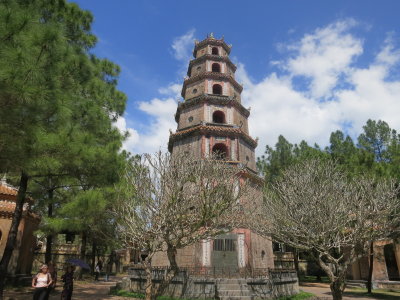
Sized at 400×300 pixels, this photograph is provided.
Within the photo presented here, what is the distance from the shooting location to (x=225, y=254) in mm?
18297

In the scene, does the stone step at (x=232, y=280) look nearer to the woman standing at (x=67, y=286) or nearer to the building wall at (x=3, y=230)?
the woman standing at (x=67, y=286)

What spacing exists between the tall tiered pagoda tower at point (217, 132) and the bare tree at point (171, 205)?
523cm

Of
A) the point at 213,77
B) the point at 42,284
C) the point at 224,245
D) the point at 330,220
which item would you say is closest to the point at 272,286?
the point at 224,245

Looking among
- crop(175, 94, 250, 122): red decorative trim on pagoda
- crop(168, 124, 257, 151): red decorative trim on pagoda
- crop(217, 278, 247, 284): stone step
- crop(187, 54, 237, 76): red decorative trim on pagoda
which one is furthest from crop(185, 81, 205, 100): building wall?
crop(217, 278, 247, 284): stone step

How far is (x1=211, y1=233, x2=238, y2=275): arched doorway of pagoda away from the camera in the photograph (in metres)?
17.8

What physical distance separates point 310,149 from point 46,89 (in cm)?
2389

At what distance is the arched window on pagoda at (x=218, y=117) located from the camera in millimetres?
23300

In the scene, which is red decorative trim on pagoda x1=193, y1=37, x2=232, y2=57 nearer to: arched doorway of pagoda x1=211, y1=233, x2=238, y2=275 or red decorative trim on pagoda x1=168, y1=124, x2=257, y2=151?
red decorative trim on pagoda x1=168, y1=124, x2=257, y2=151

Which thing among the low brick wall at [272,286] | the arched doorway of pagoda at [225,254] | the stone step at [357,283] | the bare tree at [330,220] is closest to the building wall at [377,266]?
the stone step at [357,283]

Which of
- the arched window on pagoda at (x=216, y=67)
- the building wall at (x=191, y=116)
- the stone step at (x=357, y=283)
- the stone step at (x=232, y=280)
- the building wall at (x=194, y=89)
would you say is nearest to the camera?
the stone step at (x=232, y=280)

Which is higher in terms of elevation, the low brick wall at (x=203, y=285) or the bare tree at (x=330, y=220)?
the bare tree at (x=330, y=220)

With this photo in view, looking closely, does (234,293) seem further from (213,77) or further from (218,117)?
(213,77)

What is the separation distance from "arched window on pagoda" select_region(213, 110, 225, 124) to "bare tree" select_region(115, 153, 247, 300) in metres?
9.85

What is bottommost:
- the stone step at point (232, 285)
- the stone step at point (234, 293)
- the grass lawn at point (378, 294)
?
the grass lawn at point (378, 294)
